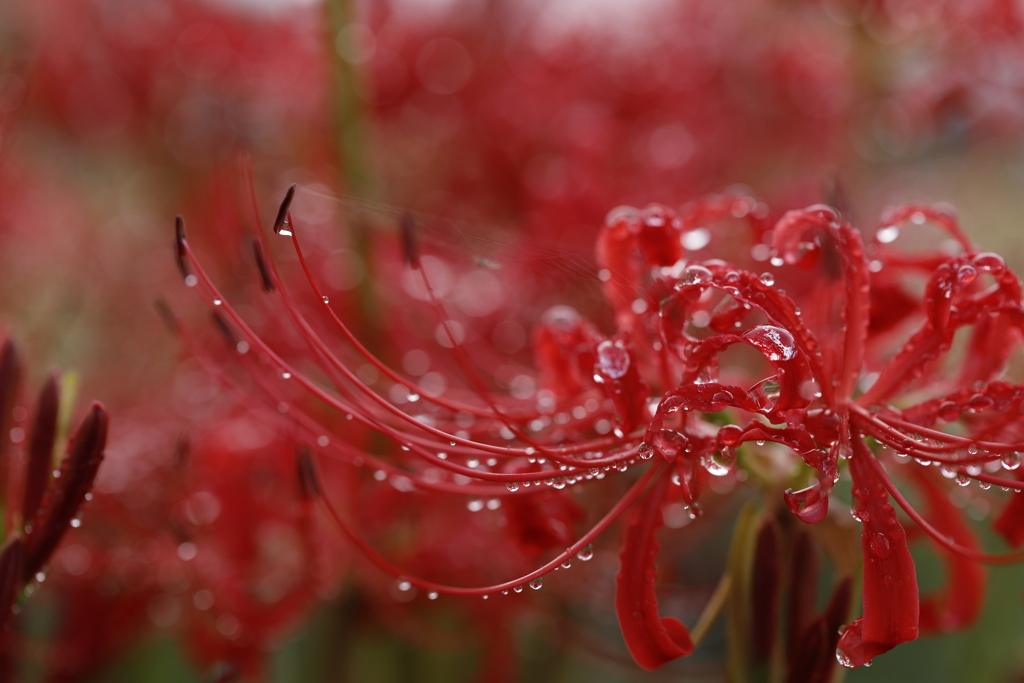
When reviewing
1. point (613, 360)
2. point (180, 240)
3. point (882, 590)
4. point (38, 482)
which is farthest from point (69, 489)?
point (882, 590)

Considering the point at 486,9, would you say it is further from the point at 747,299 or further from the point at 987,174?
the point at 747,299

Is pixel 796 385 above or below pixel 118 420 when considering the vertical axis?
below

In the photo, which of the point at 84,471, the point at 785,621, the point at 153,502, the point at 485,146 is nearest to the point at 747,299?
the point at 785,621

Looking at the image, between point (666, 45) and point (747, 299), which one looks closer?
point (747, 299)

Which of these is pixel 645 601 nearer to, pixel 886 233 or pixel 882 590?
pixel 882 590

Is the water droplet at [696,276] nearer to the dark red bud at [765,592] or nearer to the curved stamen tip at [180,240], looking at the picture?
the dark red bud at [765,592]

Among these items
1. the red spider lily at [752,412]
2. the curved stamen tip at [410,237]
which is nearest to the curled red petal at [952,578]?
the red spider lily at [752,412]
